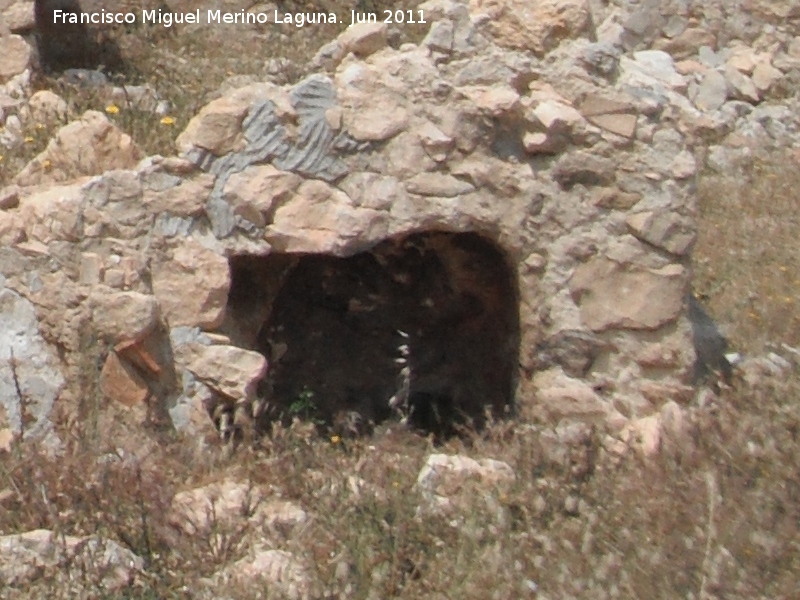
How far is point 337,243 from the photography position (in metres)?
5.04

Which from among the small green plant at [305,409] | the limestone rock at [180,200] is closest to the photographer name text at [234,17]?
the small green plant at [305,409]

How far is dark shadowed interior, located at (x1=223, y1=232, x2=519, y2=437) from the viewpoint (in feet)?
18.9

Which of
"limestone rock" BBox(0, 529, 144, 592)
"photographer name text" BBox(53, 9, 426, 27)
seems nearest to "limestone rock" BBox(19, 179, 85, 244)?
"limestone rock" BBox(0, 529, 144, 592)

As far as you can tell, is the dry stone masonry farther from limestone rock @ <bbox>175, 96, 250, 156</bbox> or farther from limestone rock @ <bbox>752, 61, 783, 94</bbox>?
limestone rock @ <bbox>752, 61, 783, 94</bbox>

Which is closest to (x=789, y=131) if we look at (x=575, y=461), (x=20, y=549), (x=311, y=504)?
(x=575, y=461)

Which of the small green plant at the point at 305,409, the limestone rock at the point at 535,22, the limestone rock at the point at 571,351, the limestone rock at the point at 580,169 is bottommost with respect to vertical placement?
the small green plant at the point at 305,409

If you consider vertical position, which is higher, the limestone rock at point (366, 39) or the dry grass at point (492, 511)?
the limestone rock at point (366, 39)

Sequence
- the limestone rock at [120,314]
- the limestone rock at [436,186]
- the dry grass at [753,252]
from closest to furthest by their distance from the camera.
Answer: the limestone rock at [120,314]
the limestone rock at [436,186]
the dry grass at [753,252]

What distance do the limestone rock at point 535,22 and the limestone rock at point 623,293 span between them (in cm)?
87

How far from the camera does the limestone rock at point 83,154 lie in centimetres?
527

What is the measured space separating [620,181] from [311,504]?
1805 millimetres

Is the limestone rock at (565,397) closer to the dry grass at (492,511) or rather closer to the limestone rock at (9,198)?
the dry grass at (492,511)

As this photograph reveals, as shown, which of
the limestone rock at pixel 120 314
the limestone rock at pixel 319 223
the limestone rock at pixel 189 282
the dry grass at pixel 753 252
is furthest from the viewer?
the dry grass at pixel 753 252

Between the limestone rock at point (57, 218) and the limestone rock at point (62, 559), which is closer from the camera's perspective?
the limestone rock at point (62, 559)
